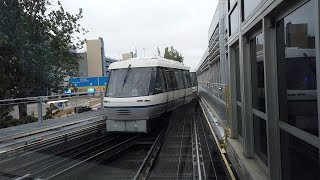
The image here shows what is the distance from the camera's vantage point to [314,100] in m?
3.93

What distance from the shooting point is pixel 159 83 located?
627 inches

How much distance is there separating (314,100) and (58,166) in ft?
24.6

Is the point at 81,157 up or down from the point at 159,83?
down

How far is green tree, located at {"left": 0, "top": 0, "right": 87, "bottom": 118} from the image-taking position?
825 inches

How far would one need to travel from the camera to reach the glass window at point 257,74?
6.55m

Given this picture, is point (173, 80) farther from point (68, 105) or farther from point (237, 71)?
point (237, 71)

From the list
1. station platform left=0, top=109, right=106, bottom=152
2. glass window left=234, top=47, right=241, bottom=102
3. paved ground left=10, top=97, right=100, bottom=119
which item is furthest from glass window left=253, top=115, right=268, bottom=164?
paved ground left=10, top=97, right=100, bottom=119

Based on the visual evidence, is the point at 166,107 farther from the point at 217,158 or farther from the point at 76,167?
the point at 76,167

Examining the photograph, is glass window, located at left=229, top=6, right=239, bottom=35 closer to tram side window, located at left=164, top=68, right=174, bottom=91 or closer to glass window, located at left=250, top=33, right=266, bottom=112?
glass window, located at left=250, top=33, right=266, bottom=112

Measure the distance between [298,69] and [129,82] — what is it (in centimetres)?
1123

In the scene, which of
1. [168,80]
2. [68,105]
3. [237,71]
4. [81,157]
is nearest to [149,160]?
[81,157]

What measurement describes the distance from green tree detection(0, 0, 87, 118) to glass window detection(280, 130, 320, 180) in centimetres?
1732

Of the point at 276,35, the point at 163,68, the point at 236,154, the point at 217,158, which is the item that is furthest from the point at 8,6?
the point at 276,35

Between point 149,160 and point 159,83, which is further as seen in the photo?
point 159,83
